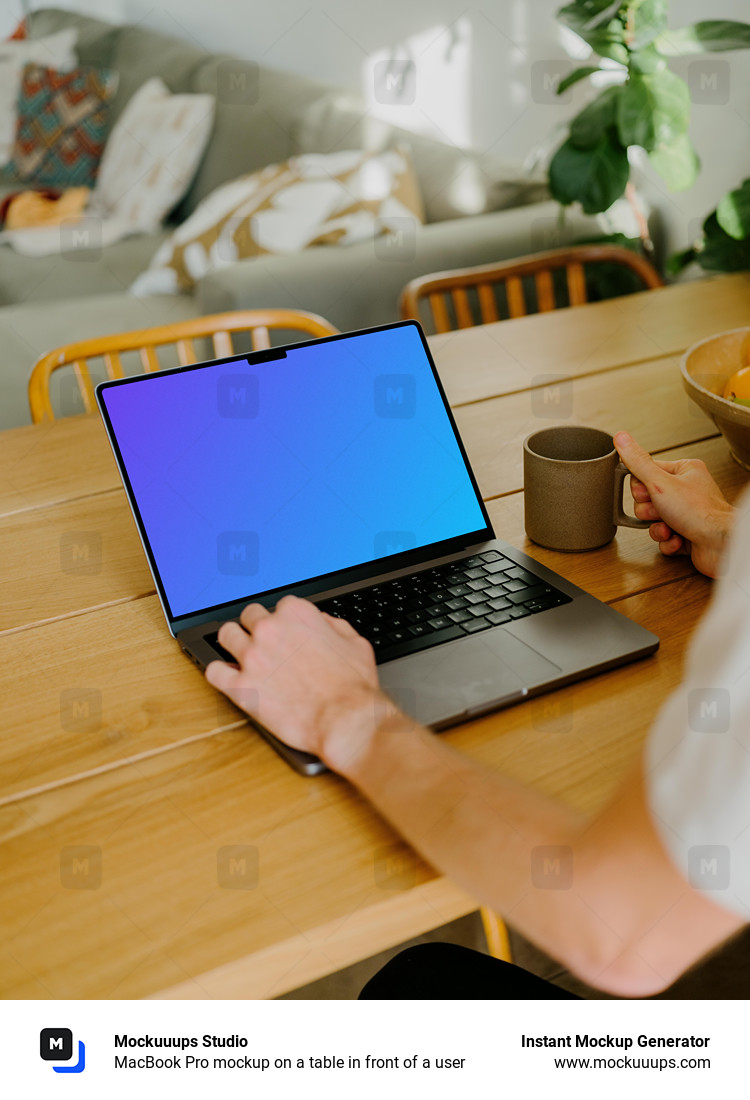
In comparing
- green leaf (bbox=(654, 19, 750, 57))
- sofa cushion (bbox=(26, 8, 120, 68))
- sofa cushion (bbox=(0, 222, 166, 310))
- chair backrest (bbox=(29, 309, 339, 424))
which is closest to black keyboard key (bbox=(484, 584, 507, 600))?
chair backrest (bbox=(29, 309, 339, 424))

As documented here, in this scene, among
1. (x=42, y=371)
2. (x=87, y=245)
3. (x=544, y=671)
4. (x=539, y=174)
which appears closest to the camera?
(x=544, y=671)

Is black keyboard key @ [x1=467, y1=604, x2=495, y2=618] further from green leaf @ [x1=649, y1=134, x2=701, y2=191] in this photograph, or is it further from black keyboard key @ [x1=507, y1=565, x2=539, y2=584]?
green leaf @ [x1=649, y1=134, x2=701, y2=191]

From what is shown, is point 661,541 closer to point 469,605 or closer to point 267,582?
point 469,605

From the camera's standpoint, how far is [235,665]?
2.25 feet

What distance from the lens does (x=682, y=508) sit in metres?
0.81

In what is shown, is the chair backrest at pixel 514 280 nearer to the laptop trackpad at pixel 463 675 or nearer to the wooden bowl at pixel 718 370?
the wooden bowl at pixel 718 370

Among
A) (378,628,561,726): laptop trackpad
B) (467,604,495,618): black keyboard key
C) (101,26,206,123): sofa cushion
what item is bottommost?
(467,604,495,618): black keyboard key

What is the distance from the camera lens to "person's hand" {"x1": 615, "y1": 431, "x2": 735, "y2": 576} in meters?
0.80

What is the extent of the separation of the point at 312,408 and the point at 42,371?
2.17 feet

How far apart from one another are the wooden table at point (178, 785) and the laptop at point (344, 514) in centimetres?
5

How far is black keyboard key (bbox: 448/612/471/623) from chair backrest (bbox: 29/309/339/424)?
27.6 inches
